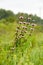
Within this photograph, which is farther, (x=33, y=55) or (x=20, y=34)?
(x=20, y=34)

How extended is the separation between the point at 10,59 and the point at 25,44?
0.69 meters

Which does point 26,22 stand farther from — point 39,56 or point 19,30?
point 39,56

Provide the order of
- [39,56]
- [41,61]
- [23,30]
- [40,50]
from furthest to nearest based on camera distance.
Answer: [23,30] → [40,50] → [39,56] → [41,61]

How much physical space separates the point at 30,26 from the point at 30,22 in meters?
0.11

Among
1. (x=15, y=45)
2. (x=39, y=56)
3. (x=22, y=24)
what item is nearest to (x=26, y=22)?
(x=22, y=24)

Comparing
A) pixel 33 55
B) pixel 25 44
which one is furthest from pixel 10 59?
pixel 25 44

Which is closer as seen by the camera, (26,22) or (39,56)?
(39,56)

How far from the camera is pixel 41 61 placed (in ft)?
12.7

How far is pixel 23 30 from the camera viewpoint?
4.78 m

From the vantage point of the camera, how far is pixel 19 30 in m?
4.74

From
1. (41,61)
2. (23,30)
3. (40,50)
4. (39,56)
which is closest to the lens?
(41,61)

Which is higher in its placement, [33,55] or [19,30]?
[19,30]

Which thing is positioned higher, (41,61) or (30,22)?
(30,22)

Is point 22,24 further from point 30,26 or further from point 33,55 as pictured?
point 33,55
